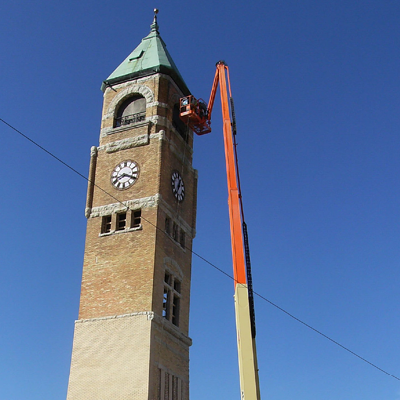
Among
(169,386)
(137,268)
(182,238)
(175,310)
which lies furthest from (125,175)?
(169,386)

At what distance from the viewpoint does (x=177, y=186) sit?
4484cm

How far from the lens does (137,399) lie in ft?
115

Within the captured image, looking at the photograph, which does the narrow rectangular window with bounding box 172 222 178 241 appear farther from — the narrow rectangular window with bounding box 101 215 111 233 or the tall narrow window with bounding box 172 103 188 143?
the tall narrow window with bounding box 172 103 188 143

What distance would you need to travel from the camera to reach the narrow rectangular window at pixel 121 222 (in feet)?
138

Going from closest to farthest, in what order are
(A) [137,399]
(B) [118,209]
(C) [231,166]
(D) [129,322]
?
(C) [231,166] < (A) [137,399] < (D) [129,322] < (B) [118,209]

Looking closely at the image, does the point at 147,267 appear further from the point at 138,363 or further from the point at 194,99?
the point at 194,99

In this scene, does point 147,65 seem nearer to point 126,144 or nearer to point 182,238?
point 126,144

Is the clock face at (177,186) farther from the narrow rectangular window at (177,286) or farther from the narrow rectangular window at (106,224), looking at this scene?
the narrow rectangular window at (177,286)

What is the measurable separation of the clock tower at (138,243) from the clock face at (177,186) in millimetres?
78

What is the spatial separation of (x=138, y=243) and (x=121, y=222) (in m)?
2.75

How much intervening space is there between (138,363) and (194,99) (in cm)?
1973

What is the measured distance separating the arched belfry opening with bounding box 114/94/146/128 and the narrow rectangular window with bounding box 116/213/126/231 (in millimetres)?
7654

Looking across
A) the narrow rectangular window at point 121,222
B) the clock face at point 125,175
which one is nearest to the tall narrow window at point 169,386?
the narrow rectangular window at point 121,222

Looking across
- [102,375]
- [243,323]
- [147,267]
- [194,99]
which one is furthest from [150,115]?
[243,323]
